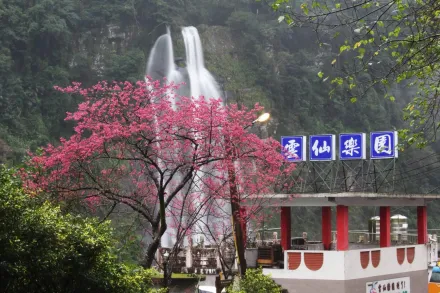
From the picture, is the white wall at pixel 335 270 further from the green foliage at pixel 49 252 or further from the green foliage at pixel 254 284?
the green foliage at pixel 49 252

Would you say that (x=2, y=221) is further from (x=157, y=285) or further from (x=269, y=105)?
(x=269, y=105)

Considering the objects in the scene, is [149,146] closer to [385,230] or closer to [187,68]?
[385,230]

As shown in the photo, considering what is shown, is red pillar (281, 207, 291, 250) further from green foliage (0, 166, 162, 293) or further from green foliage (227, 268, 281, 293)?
green foliage (0, 166, 162, 293)

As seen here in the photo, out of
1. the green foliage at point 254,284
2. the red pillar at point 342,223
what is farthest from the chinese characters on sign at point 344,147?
the green foliage at point 254,284

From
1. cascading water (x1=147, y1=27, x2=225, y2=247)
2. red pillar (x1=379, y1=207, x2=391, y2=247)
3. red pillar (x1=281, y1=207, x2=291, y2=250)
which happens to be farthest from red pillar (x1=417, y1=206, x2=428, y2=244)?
cascading water (x1=147, y1=27, x2=225, y2=247)

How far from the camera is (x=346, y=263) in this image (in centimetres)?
1415

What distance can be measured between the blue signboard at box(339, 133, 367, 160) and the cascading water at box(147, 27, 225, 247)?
67.5 feet

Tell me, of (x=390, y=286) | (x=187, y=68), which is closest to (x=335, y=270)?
(x=390, y=286)

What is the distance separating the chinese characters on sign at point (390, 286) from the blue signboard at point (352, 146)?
123 inches

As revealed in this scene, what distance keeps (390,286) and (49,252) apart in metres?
12.1

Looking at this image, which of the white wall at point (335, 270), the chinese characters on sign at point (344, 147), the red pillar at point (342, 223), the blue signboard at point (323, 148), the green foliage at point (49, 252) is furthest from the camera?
the blue signboard at point (323, 148)

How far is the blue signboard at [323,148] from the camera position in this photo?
53.7 feet

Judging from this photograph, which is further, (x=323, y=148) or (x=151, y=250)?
(x=323, y=148)

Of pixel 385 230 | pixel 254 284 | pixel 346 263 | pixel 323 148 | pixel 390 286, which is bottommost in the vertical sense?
pixel 390 286
